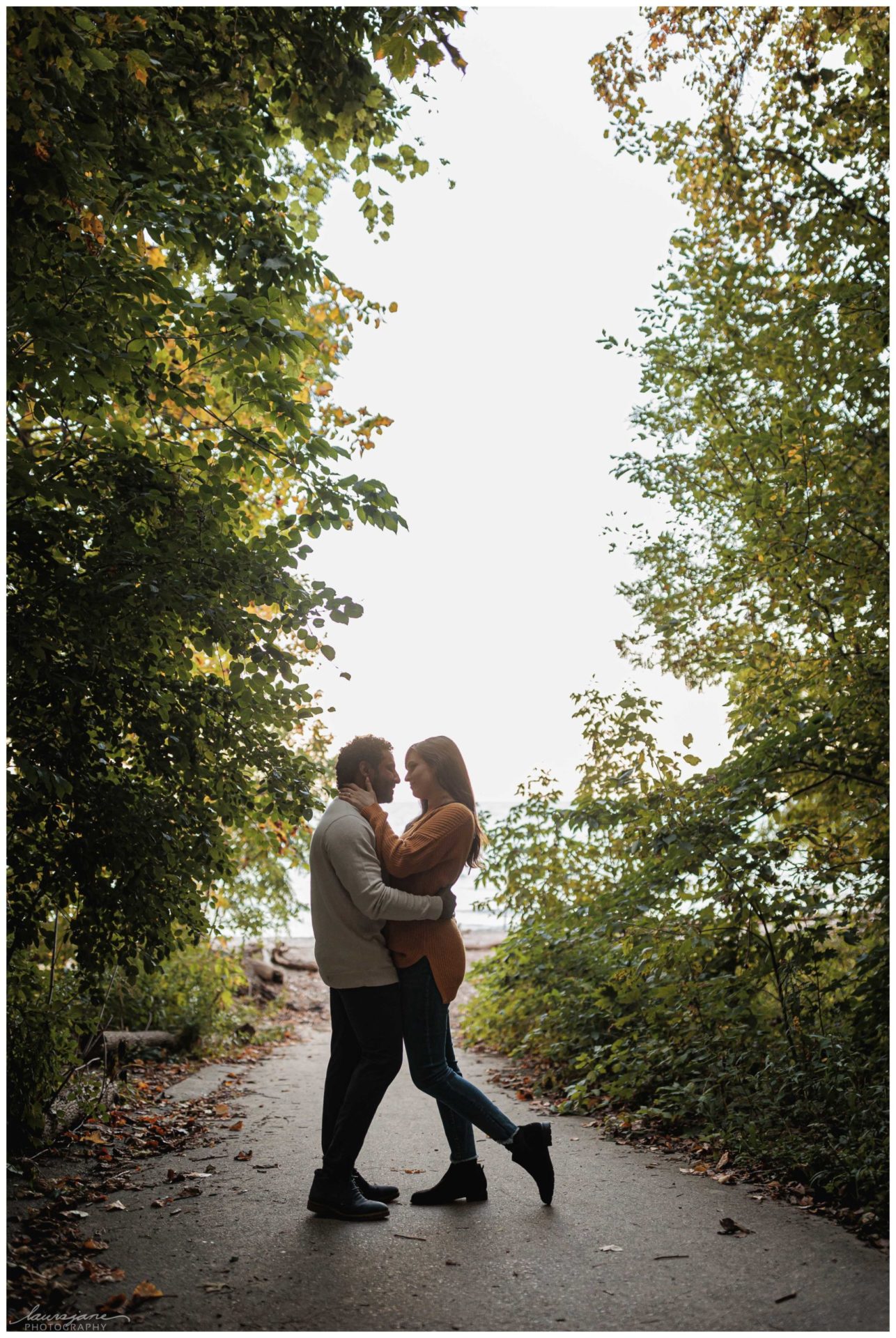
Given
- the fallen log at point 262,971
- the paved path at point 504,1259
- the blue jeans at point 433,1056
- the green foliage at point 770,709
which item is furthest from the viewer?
the fallen log at point 262,971

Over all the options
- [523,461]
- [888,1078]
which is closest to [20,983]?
[888,1078]

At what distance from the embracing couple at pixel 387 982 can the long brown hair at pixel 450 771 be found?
89 millimetres

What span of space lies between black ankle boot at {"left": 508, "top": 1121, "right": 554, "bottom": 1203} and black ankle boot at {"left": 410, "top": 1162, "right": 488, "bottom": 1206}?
0.30 m

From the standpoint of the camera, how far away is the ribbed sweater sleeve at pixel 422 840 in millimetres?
4207

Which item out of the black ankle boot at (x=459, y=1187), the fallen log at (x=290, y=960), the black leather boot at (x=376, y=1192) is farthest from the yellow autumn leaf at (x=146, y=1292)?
the fallen log at (x=290, y=960)

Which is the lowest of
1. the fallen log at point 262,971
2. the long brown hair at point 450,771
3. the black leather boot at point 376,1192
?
the fallen log at point 262,971

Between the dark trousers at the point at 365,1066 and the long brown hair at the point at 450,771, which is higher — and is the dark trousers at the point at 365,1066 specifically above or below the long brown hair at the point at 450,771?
below

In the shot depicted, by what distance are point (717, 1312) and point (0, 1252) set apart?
2.42 metres

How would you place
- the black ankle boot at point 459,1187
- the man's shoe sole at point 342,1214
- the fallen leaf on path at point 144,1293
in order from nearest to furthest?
the fallen leaf on path at point 144,1293, the man's shoe sole at point 342,1214, the black ankle boot at point 459,1187

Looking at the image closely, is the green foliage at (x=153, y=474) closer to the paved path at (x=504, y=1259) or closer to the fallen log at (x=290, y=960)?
the paved path at (x=504, y=1259)

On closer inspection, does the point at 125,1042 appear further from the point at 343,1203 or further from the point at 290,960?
the point at 290,960

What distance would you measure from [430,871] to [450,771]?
513 millimetres

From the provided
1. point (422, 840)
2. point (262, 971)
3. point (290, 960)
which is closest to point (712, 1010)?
point (422, 840)

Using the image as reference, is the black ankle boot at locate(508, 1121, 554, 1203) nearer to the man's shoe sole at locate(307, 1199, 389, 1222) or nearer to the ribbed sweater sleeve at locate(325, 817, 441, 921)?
the man's shoe sole at locate(307, 1199, 389, 1222)
